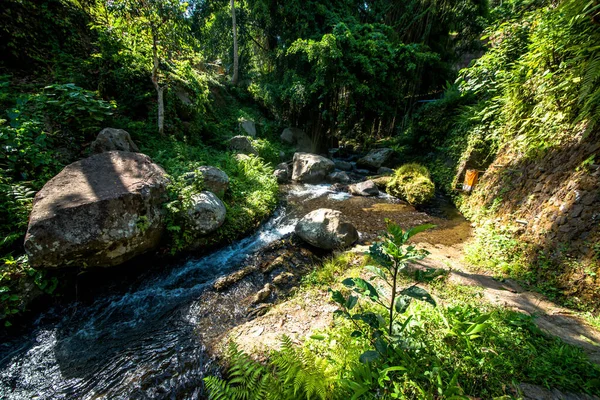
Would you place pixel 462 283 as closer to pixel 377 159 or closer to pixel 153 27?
pixel 153 27

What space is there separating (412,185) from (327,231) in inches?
157

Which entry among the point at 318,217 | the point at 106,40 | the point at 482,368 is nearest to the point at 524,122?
the point at 318,217

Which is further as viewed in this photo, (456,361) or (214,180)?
(214,180)

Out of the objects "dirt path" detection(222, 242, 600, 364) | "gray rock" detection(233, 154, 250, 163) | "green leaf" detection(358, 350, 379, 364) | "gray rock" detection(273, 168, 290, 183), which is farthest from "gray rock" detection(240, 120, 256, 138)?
"green leaf" detection(358, 350, 379, 364)

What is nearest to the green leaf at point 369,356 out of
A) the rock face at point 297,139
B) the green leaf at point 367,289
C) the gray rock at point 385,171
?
the green leaf at point 367,289

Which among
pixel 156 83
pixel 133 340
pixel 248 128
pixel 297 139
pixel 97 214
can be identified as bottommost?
pixel 133 340

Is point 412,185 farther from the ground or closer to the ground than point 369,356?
farther from the ground

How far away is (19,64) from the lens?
19.0 ft

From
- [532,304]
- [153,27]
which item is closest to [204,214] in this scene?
[153,27]

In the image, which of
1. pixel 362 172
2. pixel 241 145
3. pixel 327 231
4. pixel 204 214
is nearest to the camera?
pixel 204 214

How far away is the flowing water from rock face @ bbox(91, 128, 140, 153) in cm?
324

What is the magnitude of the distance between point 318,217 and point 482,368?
3677 millimetres

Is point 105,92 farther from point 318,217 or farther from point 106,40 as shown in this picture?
point 318,217

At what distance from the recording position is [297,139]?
13852 millimetres
